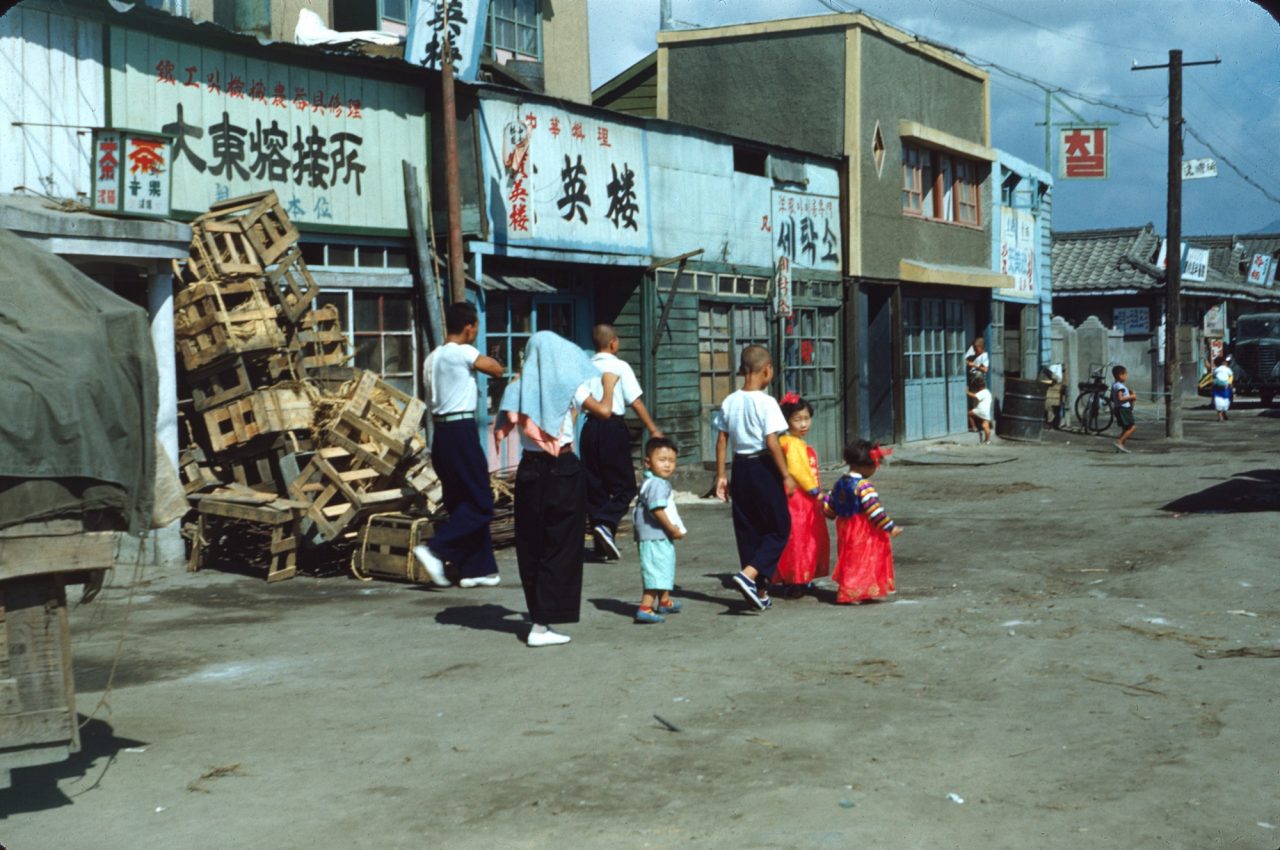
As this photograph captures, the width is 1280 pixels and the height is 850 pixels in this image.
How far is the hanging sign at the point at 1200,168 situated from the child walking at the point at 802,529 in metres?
30.0

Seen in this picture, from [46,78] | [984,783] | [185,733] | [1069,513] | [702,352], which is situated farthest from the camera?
[702,352]

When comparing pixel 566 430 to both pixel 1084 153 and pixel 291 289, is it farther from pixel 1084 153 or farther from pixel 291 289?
pixel 1084 153

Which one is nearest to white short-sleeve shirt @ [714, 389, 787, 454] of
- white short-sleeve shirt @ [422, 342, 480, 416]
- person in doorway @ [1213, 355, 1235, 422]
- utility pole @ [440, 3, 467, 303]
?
white short-sleeve shirt @ [422, 342, 480, 416]

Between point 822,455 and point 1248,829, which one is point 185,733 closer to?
point 1248,829

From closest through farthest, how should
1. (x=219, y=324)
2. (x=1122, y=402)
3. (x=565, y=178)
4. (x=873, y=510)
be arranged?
(x=873, y=510)
(x=219, y=324)
(x=565, y=178)
(x=1122, y=402)

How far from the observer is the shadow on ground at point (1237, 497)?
48.2 ft

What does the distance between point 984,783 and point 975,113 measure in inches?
954

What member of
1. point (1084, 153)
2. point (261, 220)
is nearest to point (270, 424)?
point (261, 220)

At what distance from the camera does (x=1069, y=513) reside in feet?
48.2

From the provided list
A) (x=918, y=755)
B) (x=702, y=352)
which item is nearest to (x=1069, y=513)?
(x=702, y=352)

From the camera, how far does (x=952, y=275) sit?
2580cm

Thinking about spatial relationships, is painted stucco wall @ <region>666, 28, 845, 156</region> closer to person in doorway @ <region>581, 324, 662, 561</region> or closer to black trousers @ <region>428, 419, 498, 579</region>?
person in doorway @ <region>581, 324, 662, 561</region>

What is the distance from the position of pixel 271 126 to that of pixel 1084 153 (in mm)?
23925

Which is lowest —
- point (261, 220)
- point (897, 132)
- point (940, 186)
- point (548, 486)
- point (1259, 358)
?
point (548, 486)
